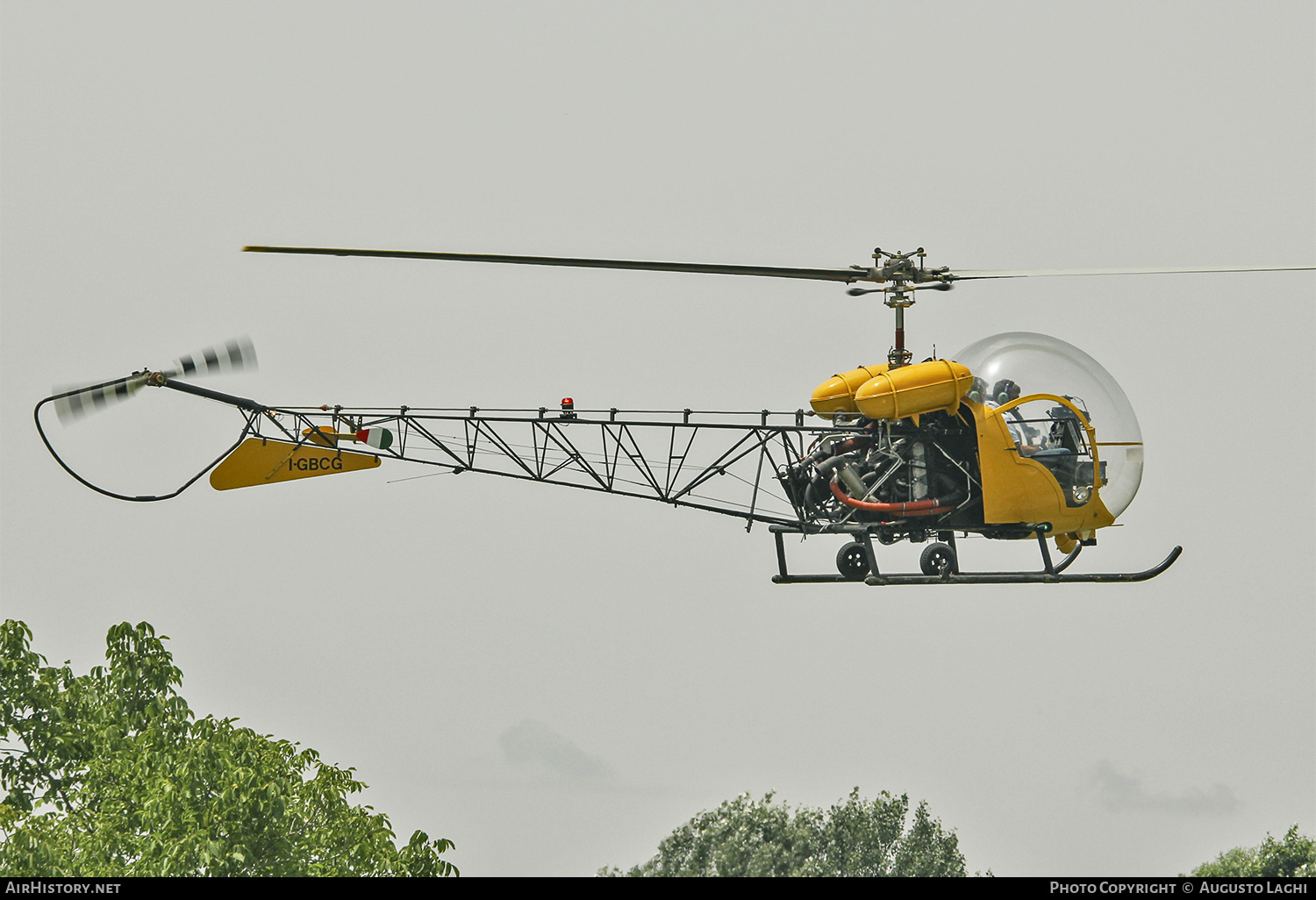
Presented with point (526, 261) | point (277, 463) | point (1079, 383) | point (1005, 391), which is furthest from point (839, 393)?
point (277, 463)

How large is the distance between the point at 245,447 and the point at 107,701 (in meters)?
7.44

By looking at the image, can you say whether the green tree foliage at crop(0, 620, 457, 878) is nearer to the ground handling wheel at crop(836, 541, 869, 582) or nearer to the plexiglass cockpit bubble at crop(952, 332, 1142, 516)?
the ground handling wheel at crop(836, 541, 869, 582)

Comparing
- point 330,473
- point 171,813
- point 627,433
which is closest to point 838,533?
point 627,433

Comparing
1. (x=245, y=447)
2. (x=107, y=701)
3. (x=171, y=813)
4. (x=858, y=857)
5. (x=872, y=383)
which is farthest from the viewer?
(x=858, y=857)

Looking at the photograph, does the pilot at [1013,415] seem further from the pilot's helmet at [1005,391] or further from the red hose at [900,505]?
the red hose at [900,505]

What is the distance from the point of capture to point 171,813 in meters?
20.7

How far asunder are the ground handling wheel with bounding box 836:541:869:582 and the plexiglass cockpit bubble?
2.72 metres

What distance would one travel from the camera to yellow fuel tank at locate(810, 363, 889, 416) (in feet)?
55.6

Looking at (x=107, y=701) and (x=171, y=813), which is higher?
(x=107, y=701)

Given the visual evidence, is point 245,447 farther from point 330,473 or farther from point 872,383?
point 872,383

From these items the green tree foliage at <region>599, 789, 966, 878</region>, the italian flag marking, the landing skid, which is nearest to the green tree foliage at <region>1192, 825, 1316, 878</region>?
the green tree foliage at <region>599, 789, 966, 878</region>

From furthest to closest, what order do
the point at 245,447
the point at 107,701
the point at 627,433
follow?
the point at 107,701, the point at 245,447, the point at 627,433

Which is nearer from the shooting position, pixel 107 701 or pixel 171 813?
pixel 171 813
